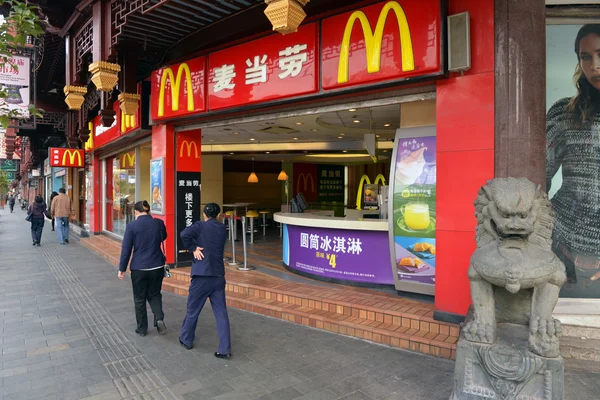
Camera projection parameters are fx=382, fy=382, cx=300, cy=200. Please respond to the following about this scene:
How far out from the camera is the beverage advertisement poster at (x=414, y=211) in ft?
16.0

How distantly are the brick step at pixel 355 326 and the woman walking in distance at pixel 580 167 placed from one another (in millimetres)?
1869

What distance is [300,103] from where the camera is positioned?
17.2 ft

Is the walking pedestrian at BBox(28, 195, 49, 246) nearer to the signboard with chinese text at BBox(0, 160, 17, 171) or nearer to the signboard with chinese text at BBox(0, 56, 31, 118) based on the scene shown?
the signboard with chinese text at BBox(0, 56, 31, 118)

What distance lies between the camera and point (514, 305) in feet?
9.12

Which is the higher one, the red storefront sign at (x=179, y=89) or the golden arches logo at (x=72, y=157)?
the red storefront sign at (x=179, y=89)

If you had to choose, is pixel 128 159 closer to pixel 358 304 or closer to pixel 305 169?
pixel 358 304

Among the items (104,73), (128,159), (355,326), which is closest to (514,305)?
(355,326)

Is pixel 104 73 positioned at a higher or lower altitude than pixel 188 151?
higher

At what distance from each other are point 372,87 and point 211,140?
24.4 ft

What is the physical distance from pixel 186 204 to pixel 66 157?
342 inches

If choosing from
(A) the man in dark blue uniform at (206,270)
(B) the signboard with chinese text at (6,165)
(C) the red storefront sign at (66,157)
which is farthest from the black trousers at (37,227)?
(B) the signboard with chinese text at (6,165)

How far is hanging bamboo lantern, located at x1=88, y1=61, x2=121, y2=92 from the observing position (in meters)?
6.01

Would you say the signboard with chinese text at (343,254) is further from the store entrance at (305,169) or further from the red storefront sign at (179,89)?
the red storefront sign at (179,89)

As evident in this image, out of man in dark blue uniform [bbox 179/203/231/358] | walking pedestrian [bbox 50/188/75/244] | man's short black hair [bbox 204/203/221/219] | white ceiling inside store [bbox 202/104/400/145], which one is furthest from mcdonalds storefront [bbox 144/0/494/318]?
walking pedestrian [bbox 50/188/75/244]
